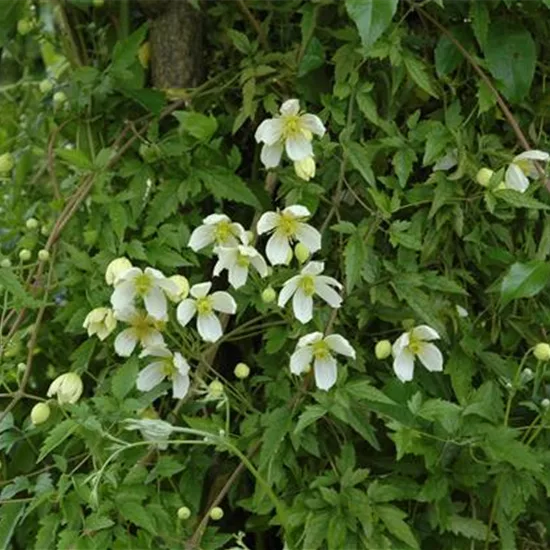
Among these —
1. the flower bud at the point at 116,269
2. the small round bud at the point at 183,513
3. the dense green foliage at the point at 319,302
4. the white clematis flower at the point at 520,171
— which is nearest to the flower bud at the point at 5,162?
the dense green foliage at the point at 319,302

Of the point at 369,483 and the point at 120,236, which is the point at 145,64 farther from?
the point at 369,483

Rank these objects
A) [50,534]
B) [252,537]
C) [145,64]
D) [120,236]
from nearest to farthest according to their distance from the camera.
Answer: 1. [50,534]
2. [120,236]
3. [252,537]
4. [145,64]

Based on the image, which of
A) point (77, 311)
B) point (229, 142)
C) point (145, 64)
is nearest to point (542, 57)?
point (229, 142)

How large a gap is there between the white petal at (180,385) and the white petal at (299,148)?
0.26 m

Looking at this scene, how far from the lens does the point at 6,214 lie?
130 cm

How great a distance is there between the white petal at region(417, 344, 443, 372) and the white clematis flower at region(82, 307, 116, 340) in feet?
1.05

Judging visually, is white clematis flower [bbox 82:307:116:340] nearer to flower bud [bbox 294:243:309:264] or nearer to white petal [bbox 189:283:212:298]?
white petal [bbox 189:283:212:298]

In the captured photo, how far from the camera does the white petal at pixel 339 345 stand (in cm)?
103

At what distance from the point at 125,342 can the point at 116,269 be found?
0.26 feet

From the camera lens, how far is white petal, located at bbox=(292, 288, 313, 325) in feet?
3.49

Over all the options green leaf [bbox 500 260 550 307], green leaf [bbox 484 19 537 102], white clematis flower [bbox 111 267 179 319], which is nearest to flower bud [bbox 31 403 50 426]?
white clematis flower [bbox 111 267 179 319]

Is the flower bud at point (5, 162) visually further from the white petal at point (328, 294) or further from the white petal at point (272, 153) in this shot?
the white petal at point (328, 294)

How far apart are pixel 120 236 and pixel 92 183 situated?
101 mm

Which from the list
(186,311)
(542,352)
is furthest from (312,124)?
(542,352)
